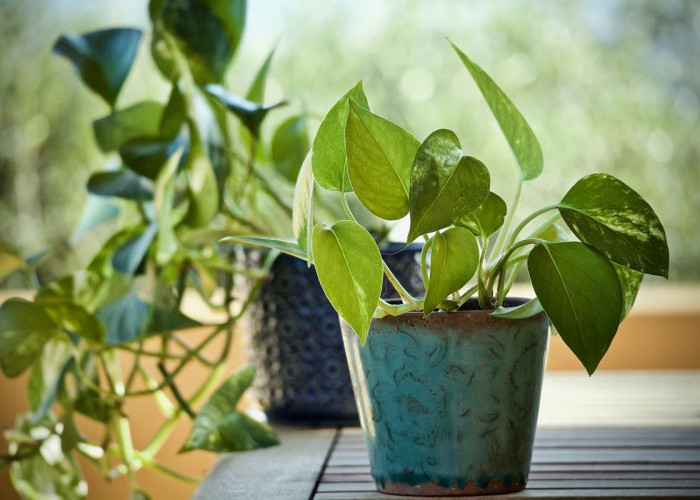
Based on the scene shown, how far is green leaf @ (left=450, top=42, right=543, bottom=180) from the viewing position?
0.46 metres

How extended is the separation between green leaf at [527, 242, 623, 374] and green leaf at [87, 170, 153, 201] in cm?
45

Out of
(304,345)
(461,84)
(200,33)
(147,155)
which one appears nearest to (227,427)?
(304,345)

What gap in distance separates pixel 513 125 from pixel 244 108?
0.28m

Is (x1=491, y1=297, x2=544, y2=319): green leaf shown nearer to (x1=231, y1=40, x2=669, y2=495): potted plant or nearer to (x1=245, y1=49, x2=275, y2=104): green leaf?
(x1=231, y1=40, x2=669, y2=495): potted plant

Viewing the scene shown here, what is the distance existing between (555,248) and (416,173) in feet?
0.27

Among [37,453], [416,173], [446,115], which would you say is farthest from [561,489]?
[446,115]

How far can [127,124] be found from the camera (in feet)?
2.60

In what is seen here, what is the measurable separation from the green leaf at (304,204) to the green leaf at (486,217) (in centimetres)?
9

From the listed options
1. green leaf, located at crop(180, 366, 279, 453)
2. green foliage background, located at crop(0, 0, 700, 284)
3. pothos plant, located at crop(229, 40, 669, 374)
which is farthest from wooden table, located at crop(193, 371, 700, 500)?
green foliage background, located at crop(0, 0, 700, 284)

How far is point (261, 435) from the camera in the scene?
646 millimetres

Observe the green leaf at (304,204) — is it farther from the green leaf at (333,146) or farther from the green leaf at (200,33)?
the green leaf at (200,33)

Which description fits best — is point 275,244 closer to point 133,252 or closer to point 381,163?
point 381,163

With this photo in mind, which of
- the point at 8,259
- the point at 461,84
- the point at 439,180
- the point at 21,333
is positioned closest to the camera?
the point at 439,180

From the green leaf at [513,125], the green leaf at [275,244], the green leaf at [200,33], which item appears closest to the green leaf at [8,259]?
the green leaf at [200,33]
